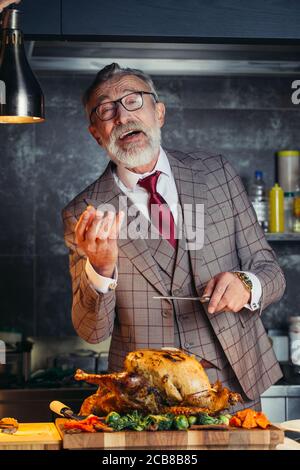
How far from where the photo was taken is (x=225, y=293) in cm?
258

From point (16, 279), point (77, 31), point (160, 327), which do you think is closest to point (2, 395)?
point (16, 279)

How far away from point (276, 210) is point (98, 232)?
7.59ft

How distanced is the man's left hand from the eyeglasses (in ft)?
2.36

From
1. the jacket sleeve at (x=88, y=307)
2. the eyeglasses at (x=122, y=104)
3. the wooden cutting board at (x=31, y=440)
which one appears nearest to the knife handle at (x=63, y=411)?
the wooden cutting board at (x=31, y=440)

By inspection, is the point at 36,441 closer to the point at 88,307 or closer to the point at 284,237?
the point at 88,307

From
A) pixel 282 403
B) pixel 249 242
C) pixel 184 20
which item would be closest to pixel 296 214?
pixel 282 403

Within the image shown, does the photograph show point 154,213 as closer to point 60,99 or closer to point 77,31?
point 77,31

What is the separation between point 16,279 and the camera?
4520 mm

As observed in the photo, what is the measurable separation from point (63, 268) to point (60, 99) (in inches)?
34.7

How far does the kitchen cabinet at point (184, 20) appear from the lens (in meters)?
2.74

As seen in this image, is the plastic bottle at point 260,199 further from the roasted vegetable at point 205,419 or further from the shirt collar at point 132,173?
the roasted vegetable at point 205,419

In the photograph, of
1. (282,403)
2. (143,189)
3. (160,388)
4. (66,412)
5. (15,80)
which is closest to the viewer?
(160,388)

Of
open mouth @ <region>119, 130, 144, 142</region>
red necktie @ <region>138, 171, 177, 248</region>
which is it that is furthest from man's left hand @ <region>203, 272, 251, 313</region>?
open mouth @ <region>119, 130, 144, 142</region>

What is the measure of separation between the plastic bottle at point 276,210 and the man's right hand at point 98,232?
213 centimetres
